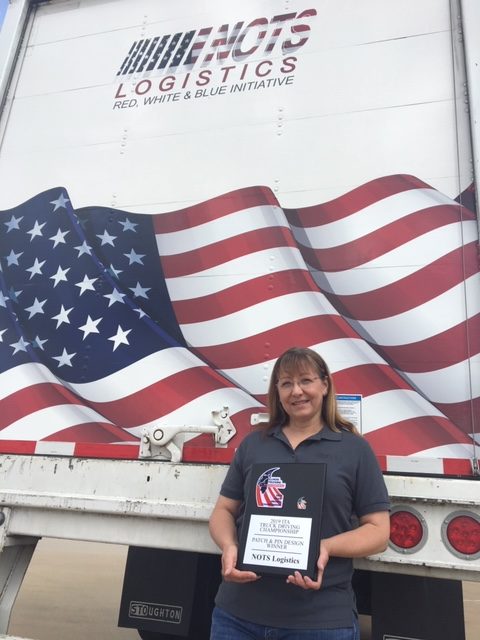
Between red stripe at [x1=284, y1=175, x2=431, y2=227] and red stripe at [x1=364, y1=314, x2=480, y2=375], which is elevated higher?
red stripe at [x1=284, y1=175, x2=431, y2=227]

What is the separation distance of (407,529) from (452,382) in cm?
50

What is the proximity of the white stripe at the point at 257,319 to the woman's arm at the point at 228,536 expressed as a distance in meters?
0.64

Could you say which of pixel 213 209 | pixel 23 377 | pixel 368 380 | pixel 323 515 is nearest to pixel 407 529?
pixel 323 515

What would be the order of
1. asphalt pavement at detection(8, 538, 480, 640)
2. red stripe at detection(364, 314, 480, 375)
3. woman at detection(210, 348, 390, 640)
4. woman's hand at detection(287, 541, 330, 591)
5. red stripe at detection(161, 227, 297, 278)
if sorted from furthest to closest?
asphalt pavement at detection(8, 538, 480, 640) < red stripe at detection(161, 227, 297, 278) < red stripe at detection(364, 314, 480, 375) < woman at detection(210, 348, 390, 640) < woman's hand at detection(287, 541, 330, 591)

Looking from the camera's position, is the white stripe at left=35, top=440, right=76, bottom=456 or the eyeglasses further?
the white stripe at left=35, top=440, right=76, bottom=456

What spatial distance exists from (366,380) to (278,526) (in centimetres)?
67

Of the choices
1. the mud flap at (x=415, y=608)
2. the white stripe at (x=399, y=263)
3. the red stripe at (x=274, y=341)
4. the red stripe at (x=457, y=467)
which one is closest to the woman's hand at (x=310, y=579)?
the red stripe at (x=457, y=467)

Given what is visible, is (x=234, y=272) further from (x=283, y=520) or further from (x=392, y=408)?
(x=283, y=520)

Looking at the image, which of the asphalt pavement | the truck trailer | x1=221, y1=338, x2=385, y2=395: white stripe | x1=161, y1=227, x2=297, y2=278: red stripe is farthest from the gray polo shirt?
the asphalt pavement

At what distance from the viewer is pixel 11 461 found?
2.04 metres

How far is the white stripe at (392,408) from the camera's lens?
5.87ft

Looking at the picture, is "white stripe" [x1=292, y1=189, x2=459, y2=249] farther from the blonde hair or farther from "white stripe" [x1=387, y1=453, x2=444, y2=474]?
"white stripe" [x1=387, y1=453, x2=444, y2=474]

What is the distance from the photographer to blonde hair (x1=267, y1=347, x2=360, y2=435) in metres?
1.63

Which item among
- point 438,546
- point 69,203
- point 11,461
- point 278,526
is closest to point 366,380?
point 438,546
